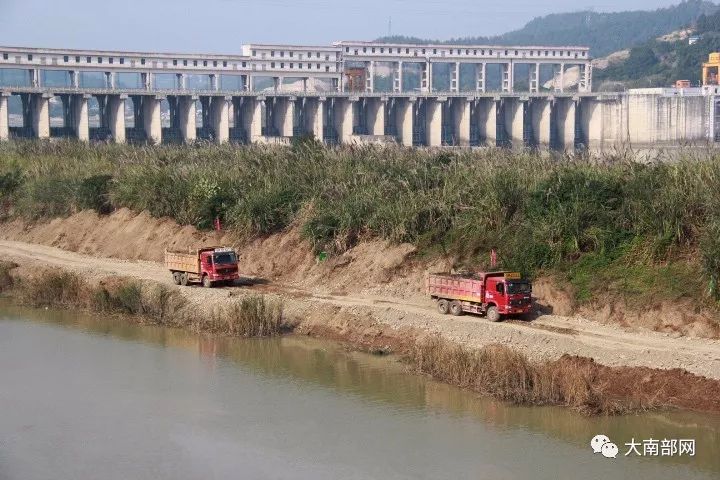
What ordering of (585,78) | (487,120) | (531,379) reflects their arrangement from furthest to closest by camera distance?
(585,78), (487,120), (531,379)

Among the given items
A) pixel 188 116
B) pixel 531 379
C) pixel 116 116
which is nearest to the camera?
pixel 531 379

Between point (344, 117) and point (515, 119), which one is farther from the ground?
point (515, 119)

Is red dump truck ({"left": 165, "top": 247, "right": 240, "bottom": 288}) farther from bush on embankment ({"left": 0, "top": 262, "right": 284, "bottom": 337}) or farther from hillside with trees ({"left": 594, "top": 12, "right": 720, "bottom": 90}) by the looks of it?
hillside with trees ({"left": 594, "top": 12, "right": 720, "bottom": 90})

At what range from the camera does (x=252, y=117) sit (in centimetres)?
10000

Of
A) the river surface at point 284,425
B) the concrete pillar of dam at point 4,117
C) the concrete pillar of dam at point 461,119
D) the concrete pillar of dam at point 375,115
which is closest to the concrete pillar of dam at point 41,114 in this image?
the concrete pillar of dam at point 4,117

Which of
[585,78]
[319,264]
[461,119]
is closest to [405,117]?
[461,119]

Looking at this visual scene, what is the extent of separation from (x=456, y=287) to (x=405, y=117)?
75.1 m

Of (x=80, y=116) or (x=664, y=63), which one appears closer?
(x=80, y=116)

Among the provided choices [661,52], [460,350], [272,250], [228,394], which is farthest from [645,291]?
[661,52]

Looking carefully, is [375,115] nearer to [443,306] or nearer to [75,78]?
[75,78]

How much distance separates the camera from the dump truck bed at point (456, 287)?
2966 cm

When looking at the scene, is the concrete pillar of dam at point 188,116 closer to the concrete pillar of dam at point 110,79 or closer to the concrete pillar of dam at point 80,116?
the concrete pillar of dam at point 110,79

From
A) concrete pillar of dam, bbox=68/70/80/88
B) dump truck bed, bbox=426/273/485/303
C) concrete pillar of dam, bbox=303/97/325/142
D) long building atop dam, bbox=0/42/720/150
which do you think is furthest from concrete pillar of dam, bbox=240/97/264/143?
dump truck bed, bbox=426/273/485/303

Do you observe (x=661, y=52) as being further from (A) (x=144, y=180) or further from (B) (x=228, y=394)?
(B) (x=228, y=394)
